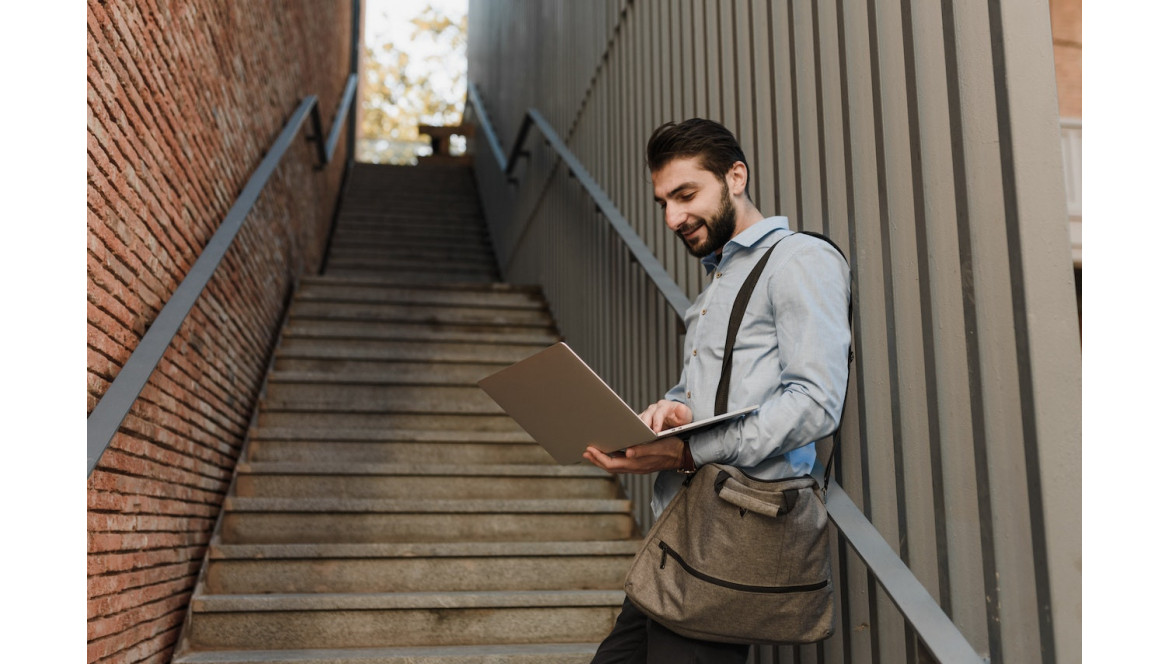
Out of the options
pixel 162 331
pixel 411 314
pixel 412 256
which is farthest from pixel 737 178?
pixel 412 256

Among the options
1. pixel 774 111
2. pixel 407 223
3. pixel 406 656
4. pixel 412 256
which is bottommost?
pixel 406 656

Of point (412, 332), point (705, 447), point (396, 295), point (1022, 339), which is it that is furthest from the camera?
point (396, 295)

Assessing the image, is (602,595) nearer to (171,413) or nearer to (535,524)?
(535,524)

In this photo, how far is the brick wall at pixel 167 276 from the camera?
7.21 ft

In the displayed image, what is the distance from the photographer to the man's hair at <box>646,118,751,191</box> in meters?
1.72

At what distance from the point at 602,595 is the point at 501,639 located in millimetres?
365

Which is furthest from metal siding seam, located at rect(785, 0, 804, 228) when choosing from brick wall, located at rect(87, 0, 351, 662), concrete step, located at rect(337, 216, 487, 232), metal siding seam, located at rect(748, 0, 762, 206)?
concrete step, located at rect(337, 216, 487, 232)

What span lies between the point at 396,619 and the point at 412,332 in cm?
230

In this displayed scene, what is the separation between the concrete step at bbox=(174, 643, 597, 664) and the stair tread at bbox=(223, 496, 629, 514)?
71 centimetres

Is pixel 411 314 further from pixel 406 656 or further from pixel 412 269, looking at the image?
pixel 406 656

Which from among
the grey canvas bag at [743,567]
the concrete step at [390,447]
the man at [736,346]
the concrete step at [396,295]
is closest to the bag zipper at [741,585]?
the grey canvas bag at [743,567]

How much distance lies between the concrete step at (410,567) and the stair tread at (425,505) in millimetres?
255

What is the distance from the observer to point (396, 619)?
2.96m

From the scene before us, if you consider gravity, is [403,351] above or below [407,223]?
below
